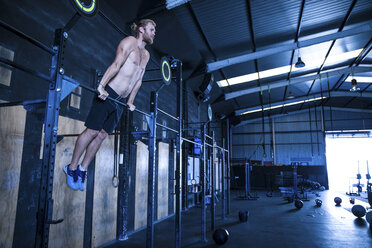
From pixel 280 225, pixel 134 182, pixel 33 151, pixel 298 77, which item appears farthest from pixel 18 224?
pixel 298 77

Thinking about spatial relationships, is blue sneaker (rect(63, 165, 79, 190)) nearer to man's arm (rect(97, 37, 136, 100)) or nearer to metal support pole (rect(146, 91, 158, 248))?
man's arm (rect(97, 37, 136, 100))

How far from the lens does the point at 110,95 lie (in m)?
2.11

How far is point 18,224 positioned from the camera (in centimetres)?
232

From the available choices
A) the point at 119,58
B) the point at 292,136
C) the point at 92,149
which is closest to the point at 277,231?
the point at 92,149

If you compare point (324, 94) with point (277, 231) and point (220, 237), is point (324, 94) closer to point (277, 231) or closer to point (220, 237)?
point (277, 231)

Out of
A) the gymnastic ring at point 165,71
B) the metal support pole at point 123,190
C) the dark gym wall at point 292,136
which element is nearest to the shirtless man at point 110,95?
the gymnastic ring at point 165,71

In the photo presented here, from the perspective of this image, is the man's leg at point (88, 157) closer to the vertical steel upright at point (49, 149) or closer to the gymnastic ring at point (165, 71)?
the vertical steel upright at point (49, 149)

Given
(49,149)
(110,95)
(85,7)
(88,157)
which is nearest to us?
(49,149)

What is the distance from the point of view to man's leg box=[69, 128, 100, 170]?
1905 mm

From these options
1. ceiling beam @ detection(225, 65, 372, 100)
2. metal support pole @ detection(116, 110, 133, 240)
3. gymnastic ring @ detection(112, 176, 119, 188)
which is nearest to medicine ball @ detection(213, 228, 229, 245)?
metal support pole @ detection(116, 110, 133, 240)

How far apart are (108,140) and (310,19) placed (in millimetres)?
5556

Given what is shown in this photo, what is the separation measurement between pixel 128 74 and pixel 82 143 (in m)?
0.68

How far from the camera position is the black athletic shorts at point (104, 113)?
199cm

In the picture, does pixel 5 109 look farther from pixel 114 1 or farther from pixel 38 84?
pixel 114 1
